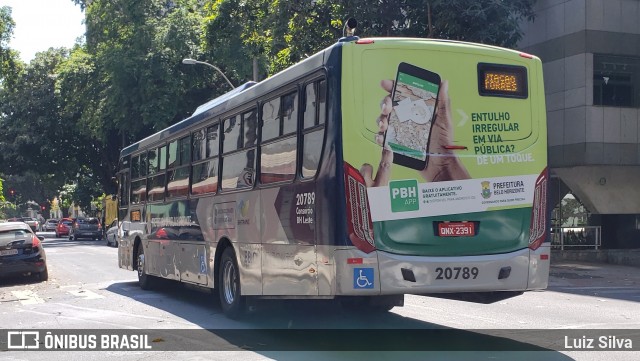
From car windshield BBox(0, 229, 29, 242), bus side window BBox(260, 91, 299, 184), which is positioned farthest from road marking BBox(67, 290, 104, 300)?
bus side window BBox(260, 91, 299, 184)

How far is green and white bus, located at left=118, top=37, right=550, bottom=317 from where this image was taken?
8.21 meters

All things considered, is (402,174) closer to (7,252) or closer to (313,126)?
(313,126)

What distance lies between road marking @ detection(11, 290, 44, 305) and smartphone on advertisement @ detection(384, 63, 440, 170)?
28.3 ft

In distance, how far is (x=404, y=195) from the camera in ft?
27.3

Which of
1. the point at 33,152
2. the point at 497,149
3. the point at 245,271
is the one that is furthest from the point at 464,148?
the point at 33,152

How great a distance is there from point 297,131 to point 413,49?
5.45ft

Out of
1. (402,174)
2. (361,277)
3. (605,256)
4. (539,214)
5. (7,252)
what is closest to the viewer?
(361,277)

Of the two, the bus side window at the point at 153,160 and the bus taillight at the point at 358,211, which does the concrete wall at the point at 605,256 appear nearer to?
the bus side window at the point at 153,160

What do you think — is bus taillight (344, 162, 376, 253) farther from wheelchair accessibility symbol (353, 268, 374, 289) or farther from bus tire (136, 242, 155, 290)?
bus tire (136, 242, 155, 290)

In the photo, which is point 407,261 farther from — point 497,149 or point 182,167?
point 182,167

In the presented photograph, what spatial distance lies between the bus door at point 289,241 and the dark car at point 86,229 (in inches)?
1864

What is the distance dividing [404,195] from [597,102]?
18.1 metres

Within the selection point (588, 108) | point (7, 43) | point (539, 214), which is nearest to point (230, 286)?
point (539, 214)

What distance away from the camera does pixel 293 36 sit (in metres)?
23.5
